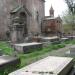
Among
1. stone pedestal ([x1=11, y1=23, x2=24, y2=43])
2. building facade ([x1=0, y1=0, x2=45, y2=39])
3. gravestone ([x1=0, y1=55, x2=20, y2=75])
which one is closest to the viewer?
gravestone ([x1=0, y1=55, x2=20, y2=75])

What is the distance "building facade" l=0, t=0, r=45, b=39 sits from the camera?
953 inches

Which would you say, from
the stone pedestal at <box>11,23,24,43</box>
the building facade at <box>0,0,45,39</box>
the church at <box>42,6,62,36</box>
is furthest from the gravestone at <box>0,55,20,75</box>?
the church at <box>42,6,62,36</box>

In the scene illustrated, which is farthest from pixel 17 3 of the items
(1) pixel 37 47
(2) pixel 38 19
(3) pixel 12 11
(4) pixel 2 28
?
(1) pixel 37 47

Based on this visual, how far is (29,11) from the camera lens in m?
30.3

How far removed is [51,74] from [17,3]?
23554 millimetres

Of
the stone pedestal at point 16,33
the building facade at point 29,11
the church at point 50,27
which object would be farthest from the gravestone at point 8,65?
the church at point 50,27

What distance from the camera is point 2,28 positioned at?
945 inches

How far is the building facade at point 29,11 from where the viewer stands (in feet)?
79.4

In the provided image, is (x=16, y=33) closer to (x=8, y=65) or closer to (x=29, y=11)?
(x=8, y=65)

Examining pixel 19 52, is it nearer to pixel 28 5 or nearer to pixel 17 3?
pixel 17 3

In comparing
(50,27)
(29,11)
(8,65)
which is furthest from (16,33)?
(50,27)

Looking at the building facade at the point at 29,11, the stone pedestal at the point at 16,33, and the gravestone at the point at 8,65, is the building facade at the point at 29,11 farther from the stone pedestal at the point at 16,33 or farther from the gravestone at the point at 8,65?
the gravestone at the point at 8,65

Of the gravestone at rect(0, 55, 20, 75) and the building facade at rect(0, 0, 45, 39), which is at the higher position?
the building facade at rect(0, 0, 45, 39)

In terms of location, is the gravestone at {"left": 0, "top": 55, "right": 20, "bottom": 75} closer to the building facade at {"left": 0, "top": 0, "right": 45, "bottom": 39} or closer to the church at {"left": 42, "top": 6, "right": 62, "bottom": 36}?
the building facade at {"left": 0, "top": 0, "right": 45, "bottom": 39}
